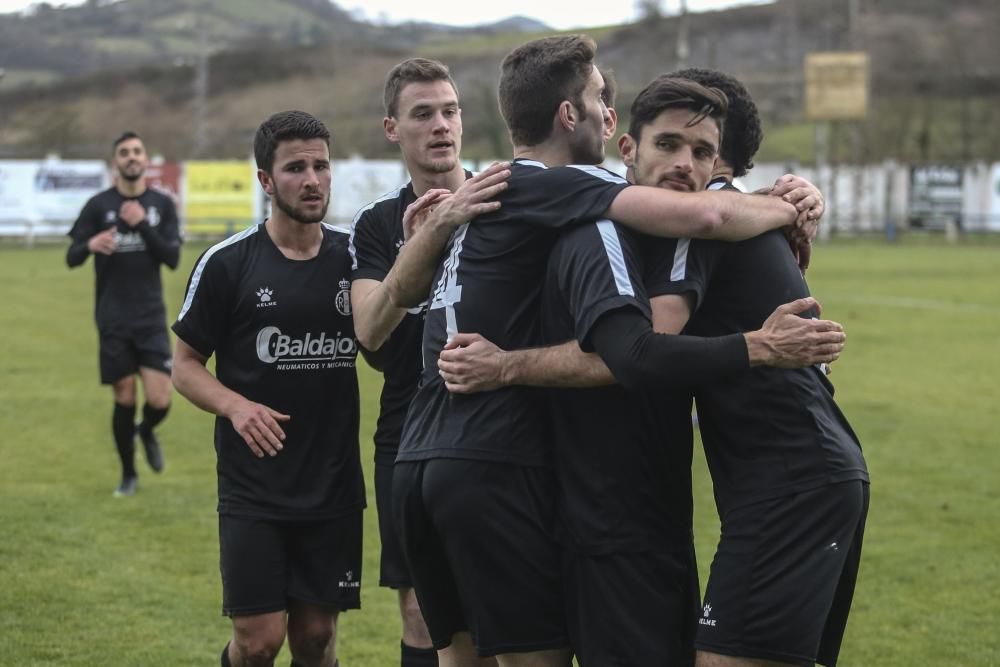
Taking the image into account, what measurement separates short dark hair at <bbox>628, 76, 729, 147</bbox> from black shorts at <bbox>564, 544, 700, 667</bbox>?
4.12ft

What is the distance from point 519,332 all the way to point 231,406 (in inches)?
69.7

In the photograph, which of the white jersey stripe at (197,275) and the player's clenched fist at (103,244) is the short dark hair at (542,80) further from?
the player's clenched fist at (103,244)

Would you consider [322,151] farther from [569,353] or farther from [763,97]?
[763,97]

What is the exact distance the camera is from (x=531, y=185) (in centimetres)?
436

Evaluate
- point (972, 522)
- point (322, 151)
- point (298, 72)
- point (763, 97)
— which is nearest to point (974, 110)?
point (763, 97)

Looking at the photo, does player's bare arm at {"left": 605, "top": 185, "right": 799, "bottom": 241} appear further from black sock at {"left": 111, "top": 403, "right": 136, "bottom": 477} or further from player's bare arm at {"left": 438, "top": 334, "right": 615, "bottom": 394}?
black sock at {"left": 111, "top": 403, "right": 136, "bottom": 477}

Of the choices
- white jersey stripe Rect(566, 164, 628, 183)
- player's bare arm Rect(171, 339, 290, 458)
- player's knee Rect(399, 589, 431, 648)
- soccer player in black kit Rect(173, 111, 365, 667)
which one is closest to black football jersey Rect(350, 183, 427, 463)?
soccer player in black kit Rect(173, 111, 365, 667)

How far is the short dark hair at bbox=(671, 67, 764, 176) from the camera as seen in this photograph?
451 cm

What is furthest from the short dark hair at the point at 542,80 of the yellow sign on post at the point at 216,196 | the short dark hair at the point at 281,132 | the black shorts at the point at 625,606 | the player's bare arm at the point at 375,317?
the yellow sign on post at the point at 216,196

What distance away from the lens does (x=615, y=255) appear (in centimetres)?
414

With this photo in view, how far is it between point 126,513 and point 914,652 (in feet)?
18.9

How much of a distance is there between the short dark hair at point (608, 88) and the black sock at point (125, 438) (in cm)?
756

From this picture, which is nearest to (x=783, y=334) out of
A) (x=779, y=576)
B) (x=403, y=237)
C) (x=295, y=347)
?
(x=779, y=576)

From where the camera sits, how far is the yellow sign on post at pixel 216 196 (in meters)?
50.1
